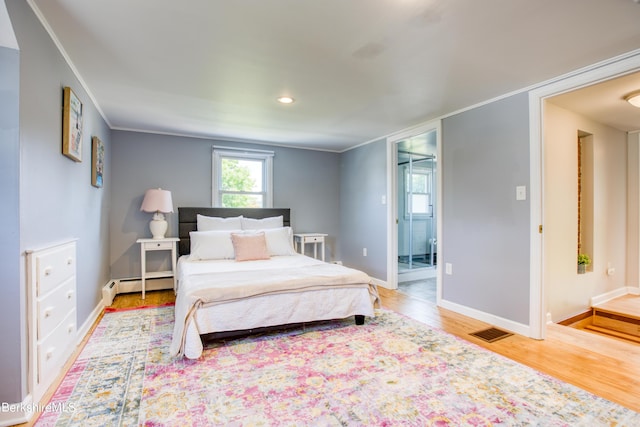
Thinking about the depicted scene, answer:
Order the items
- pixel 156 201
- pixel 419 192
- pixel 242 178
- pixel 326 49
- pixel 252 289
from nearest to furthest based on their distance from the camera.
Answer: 1. pixel 326 49
2. pixel 252 289
3. pixel 156 201
4. pixel 242 178
5. pixel 419 192

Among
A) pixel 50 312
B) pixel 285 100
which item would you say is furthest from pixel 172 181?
pixel 50 312

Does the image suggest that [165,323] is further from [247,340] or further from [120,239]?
[120,239]

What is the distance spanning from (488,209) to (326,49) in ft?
7.00

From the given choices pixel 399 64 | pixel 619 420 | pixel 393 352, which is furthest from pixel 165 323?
pixel 619 420

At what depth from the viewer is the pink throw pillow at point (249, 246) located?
11.8 ft

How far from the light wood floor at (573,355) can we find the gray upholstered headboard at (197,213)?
2.42 m

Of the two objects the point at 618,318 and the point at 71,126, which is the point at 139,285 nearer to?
the point at 71,126

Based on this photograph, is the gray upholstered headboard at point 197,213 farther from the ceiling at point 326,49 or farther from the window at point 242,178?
the ceiling at point 326,49

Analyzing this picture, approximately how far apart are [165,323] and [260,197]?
241 centimetres

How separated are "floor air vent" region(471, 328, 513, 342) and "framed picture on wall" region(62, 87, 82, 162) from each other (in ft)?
11.5

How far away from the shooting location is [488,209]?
3025 millimetres

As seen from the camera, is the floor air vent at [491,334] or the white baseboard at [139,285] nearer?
the floor air vent at [491,334]

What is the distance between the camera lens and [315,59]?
220 centimetres

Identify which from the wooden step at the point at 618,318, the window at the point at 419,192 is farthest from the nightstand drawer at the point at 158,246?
the wooden step at the point at 618,318
